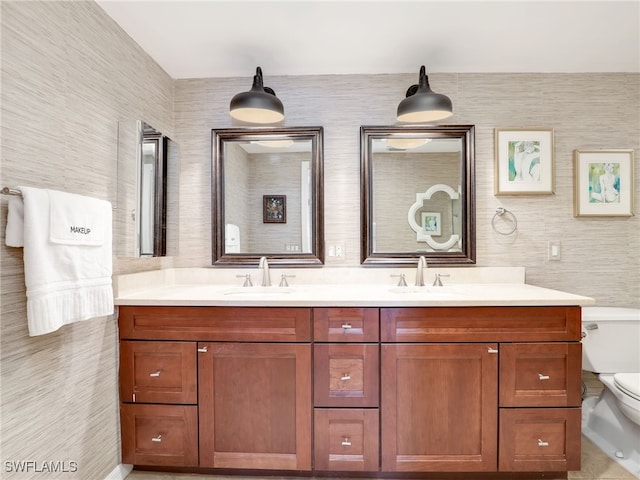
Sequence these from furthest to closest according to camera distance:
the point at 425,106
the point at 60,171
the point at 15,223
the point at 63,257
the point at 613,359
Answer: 1. the point at 613,359
2. the point at 425,106
3. the point at 60,171
4. the point at 63,257
5. the point at 15,223

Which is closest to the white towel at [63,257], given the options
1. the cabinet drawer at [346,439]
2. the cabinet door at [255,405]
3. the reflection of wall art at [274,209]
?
the cabinet door at [255,405]

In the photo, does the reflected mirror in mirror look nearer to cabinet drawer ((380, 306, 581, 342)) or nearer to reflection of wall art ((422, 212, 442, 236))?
cabinet drawer ((380, 306, 581, 342))

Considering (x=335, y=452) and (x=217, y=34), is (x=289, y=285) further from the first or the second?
(x=217, y=34)

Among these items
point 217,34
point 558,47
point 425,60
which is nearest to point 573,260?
point 558,47

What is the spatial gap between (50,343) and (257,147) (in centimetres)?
145

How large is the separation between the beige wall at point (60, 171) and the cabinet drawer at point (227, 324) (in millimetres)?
220

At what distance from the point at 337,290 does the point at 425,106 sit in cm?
109

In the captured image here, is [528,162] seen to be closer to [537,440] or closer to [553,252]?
[553,252]

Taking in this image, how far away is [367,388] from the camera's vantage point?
1.57 meters

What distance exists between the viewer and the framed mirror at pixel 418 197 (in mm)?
2105

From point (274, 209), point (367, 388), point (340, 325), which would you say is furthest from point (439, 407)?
point (274, 209)

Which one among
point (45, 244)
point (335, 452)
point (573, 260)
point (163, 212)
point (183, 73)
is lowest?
point (335, 452)

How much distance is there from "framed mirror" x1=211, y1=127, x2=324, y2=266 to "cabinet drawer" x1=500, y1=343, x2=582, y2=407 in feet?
3.72

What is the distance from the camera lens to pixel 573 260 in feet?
7.00
